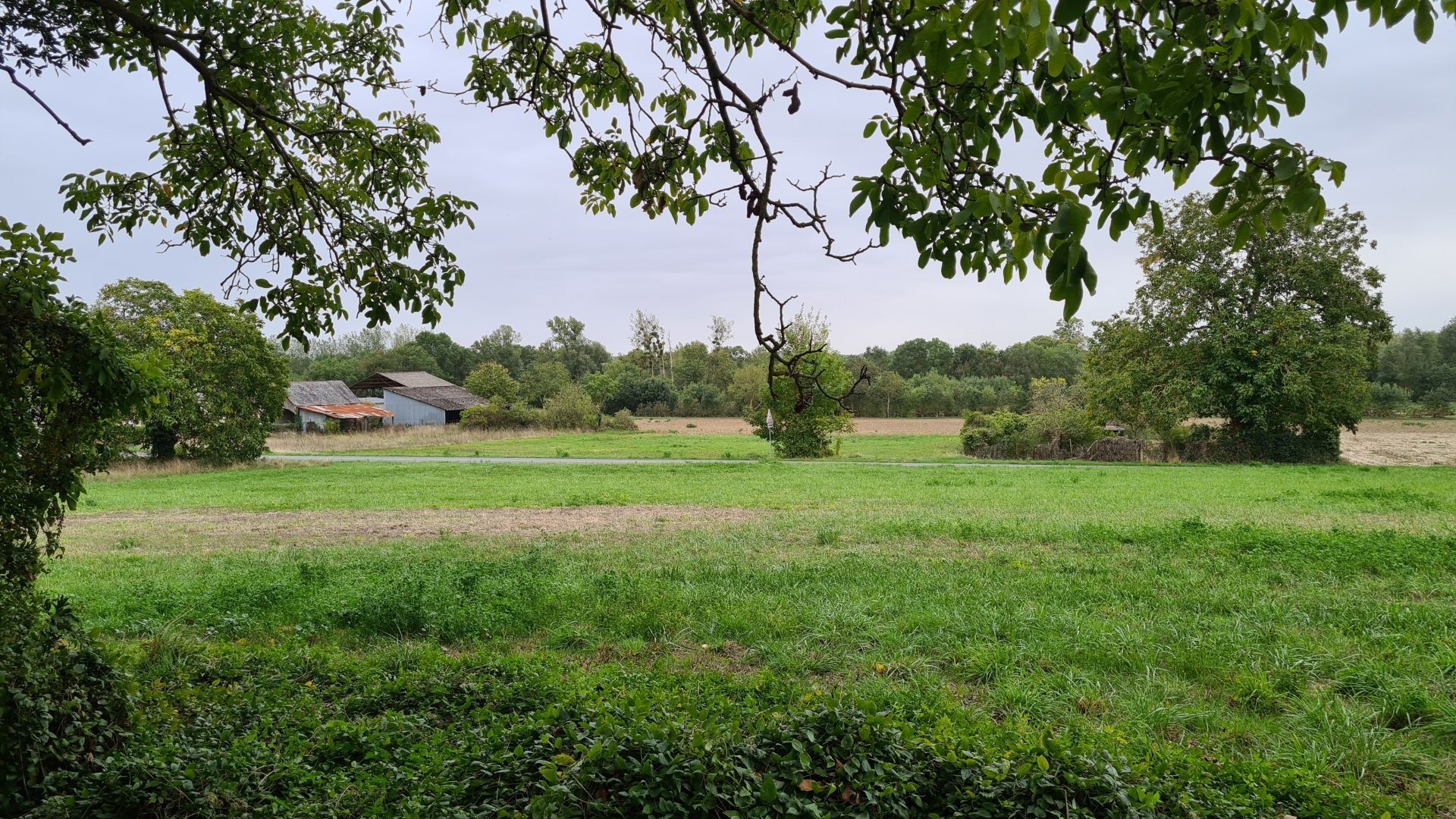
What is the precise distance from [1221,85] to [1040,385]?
131ft

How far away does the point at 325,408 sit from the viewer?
156ft

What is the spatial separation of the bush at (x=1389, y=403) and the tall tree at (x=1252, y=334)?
28872 mm

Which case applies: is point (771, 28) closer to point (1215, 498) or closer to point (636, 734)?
point (636, 734)

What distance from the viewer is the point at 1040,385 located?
3906 centimetres

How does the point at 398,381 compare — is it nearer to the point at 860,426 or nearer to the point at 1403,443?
the point at 860,426

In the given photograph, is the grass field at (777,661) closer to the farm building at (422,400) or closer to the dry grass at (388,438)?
the dry grass at (388,438)

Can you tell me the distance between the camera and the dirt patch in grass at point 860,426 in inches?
1847

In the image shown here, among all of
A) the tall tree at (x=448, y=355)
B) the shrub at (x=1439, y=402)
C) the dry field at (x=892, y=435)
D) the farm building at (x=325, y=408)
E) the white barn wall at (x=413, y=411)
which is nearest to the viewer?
the dry field at (x=892, y=435)

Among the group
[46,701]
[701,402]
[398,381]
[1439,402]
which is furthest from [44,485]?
[1439,402]

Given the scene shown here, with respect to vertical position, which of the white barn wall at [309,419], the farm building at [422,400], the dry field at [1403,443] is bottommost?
the dry field at [1403,443]

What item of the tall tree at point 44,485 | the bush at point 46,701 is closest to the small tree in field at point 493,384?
the tall tree at point 44,485

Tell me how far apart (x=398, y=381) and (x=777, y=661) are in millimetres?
58628

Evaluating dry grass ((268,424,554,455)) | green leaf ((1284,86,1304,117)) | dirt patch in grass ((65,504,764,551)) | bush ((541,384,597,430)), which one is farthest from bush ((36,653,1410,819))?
bush ((541,384,597,430))

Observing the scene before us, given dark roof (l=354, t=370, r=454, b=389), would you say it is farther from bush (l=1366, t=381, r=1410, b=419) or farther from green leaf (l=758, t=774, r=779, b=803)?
bush (l=1366, t=381, r=1410, b=419)
